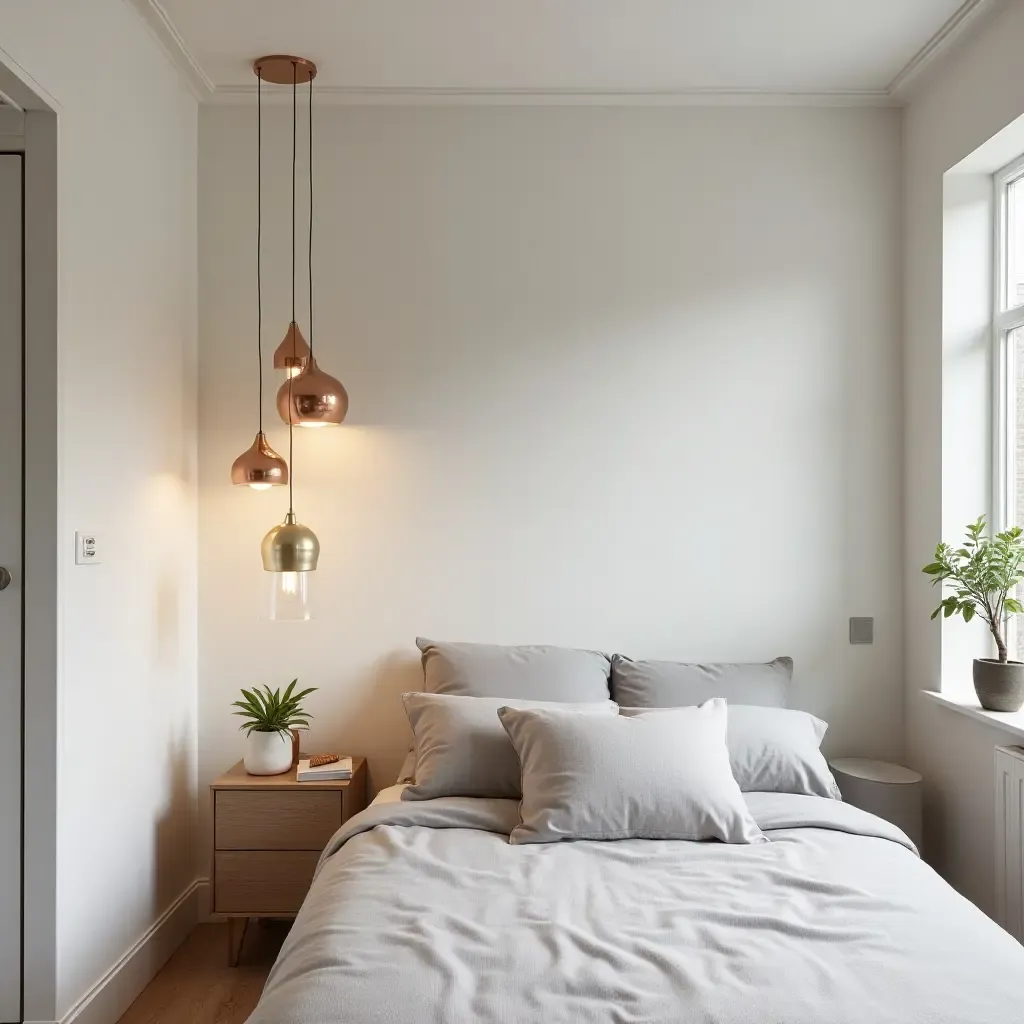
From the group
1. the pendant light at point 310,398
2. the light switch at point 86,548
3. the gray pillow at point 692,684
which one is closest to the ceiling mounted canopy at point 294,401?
the pendant light at point 310,398

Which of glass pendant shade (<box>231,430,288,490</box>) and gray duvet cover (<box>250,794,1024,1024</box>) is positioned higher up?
glass pendant shade (<box>231,430,288,490</box>)

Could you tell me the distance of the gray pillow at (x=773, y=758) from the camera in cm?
276

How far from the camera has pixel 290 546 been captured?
2.95 metres

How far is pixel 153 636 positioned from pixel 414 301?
1.44 meters

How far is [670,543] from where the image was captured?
3.34 m

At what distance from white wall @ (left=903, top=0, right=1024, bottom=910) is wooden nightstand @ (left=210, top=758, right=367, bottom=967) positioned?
76.6 inches

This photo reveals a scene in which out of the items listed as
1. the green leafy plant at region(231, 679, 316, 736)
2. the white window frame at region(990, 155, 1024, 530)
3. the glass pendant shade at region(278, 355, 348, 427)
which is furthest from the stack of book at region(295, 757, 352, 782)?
the white window frame at region(990, 155, 1024, 530)

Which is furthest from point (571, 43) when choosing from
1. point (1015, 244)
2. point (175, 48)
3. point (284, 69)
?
point (1015, 244)

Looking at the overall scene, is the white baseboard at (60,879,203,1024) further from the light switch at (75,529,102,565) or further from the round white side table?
the round white side table

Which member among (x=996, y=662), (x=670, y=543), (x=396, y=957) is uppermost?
(x=670, y=543)

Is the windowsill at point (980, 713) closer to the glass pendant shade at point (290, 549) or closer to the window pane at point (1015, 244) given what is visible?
the window pane at point (1015, 244)

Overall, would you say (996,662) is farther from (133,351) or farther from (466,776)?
(133,351)

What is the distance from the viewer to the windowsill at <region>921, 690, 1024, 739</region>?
8.61ft

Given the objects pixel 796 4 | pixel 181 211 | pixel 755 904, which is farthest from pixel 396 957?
pixel 796 4
